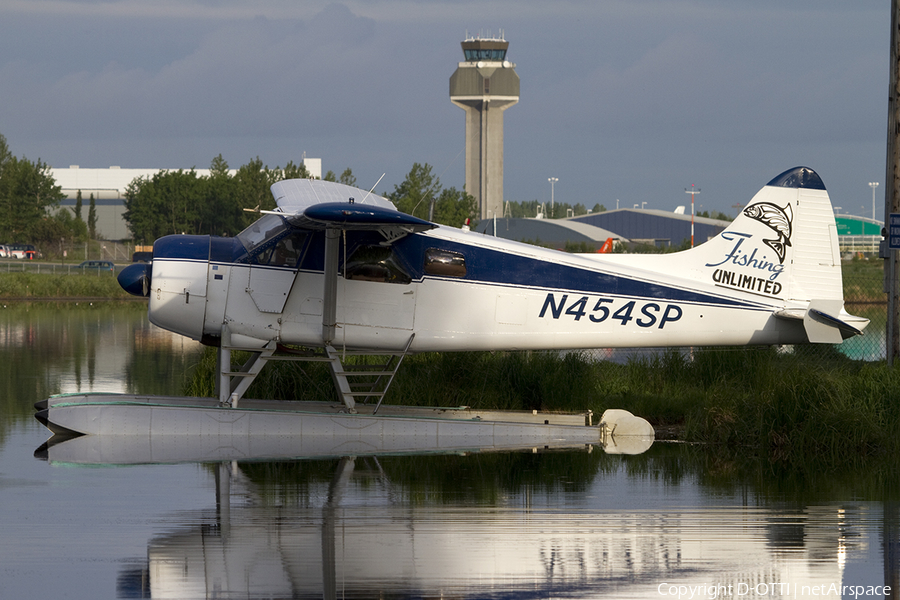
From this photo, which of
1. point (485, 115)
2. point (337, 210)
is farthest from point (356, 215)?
point (485, 115)

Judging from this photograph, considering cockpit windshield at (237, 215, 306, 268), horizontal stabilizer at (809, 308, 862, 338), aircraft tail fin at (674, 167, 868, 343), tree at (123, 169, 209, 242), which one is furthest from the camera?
tree at (123, 169, 209, 242)

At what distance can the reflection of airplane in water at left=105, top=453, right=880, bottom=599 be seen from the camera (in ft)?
17.5

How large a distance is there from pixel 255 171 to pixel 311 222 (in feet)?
182

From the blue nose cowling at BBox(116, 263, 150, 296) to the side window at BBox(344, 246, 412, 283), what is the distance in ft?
6.96

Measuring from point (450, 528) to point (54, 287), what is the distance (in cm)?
3835

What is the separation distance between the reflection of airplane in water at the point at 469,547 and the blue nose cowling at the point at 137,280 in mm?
3255

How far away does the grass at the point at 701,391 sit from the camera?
9523mm

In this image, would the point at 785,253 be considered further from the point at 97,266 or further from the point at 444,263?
the point at 97,266

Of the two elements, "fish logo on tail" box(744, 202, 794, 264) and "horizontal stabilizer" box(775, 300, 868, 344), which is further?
"fish logo on tail" box(744, 202, 794, 264)

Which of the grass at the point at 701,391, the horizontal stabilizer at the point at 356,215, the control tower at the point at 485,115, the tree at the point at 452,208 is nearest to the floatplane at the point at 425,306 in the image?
the horizontal stabilizer at the point at 356,215

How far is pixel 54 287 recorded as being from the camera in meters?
40.8

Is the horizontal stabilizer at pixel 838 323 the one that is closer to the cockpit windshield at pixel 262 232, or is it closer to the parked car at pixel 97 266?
the cockpit windshield at pixel 262 232

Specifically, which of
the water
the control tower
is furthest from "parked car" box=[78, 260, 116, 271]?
the control tower
